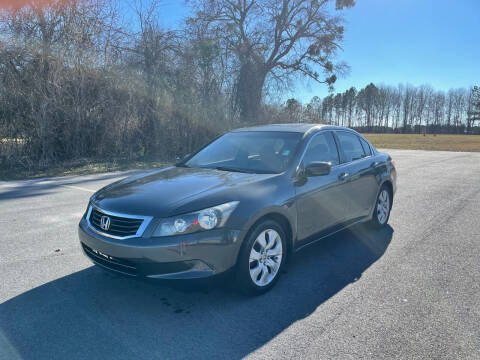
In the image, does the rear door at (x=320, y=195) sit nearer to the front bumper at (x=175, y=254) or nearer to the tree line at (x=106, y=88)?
the front bumper at (x=175, y=254)

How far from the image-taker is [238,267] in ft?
10.3

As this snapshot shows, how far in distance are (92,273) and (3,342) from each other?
121 centimetres

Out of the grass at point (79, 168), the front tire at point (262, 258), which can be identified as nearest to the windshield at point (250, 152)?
the front tire at point (262, 258)

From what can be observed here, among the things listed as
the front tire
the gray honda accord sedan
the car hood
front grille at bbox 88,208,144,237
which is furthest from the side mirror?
front grille at bbox 88,208,144,237

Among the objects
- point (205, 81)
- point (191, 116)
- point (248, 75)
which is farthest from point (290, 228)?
point (248, 75)

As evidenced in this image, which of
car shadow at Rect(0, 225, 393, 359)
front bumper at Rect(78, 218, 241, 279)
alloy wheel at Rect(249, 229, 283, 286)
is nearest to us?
car shadow at Rect(0, 225, 393, 359)

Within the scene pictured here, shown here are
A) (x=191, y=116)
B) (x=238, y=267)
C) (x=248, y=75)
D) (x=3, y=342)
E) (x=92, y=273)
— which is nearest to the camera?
(x=3, y=342)

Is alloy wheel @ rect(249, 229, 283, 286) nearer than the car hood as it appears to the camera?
No

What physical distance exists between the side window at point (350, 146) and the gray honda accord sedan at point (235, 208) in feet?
0.08

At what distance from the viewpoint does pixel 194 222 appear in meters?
2.97

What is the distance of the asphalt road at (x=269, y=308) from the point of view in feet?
8.56

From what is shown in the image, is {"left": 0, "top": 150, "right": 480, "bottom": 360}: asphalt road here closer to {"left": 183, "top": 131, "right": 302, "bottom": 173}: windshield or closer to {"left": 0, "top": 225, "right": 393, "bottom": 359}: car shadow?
{"left": 0, "top": 225, "right": 393, "bottom": 359}: car shadow

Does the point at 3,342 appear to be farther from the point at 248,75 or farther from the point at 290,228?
the point at 248,75

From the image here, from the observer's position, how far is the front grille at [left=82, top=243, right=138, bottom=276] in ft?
9.77
